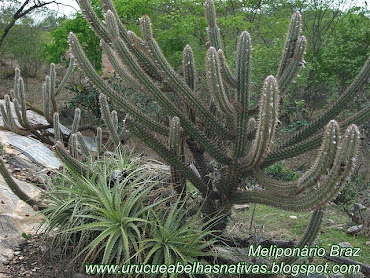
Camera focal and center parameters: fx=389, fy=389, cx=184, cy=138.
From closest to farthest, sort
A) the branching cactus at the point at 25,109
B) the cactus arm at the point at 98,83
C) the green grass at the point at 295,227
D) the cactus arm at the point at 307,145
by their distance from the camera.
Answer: the cactus arm at the point at 307,145, the cactus arm at the point at 98,83, the green grass at the point at 295,227, the branching cactus at the point at 25,109

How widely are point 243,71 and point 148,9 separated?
27.9ft

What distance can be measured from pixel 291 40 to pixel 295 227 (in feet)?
8.20

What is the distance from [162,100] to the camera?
11.4 ft

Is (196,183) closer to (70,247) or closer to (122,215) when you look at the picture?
(122,215)

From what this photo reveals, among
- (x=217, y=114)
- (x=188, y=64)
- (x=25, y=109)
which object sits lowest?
(x=25, y=109)

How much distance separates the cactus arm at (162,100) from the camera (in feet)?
11.0

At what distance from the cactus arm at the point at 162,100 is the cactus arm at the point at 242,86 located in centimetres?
19

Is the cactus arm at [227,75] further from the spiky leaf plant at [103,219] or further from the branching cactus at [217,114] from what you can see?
the spiky leaf plant at [103,219]

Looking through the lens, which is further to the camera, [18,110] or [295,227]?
[18,110]

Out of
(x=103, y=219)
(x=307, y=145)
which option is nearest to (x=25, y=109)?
(x=103, y=219)

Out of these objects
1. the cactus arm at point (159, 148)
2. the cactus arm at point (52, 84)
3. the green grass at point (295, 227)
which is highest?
the cactus arm at point (52, 84)

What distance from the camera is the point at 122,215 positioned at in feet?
10.5

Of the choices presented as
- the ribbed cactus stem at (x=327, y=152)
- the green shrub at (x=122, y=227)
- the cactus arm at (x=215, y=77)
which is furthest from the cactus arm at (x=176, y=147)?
the ribbed cactus stem at (x=327, y=152)

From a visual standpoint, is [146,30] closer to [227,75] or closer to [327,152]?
[227,75]
